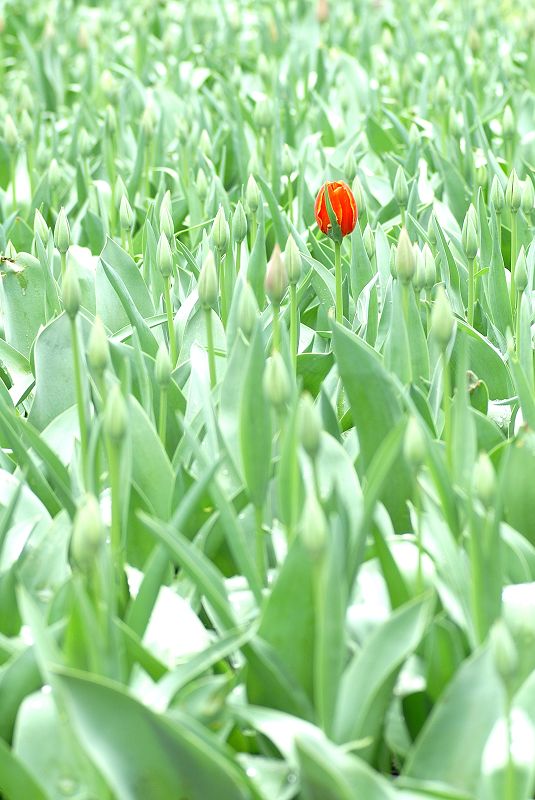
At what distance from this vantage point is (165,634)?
121 cm

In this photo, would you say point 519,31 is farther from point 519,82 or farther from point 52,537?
point 52,537

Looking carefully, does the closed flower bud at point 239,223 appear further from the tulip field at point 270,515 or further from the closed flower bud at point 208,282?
the closed flower bud at point 208,282

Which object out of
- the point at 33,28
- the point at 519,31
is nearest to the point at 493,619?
the point at 519,31

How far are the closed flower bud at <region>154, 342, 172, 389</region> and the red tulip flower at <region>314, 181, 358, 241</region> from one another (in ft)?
1.30

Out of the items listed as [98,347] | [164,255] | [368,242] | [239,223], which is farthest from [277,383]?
[368,242]

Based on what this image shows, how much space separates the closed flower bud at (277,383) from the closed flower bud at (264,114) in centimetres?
153

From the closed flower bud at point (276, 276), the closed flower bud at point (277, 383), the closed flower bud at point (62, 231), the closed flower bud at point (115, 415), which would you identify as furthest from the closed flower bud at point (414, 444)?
the closed flower bud at point (62, 231)

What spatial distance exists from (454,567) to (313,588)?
164mm

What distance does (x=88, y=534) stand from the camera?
1009 mm

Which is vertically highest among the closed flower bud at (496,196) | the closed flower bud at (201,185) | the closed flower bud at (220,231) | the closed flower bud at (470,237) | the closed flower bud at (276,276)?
the closed flower bud at (276,276)

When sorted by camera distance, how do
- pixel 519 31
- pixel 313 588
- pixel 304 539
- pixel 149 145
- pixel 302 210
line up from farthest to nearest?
pixel 519 31 < pixel 149 145 < pixel 302 210 < pixel 313 588 < pixel 304 539

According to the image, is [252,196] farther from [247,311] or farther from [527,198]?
[247,311]

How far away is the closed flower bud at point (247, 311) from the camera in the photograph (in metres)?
1.40

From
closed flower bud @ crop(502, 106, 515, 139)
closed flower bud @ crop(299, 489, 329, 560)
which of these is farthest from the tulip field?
closed flower bud @ crop(502, 106, 515, 139)
